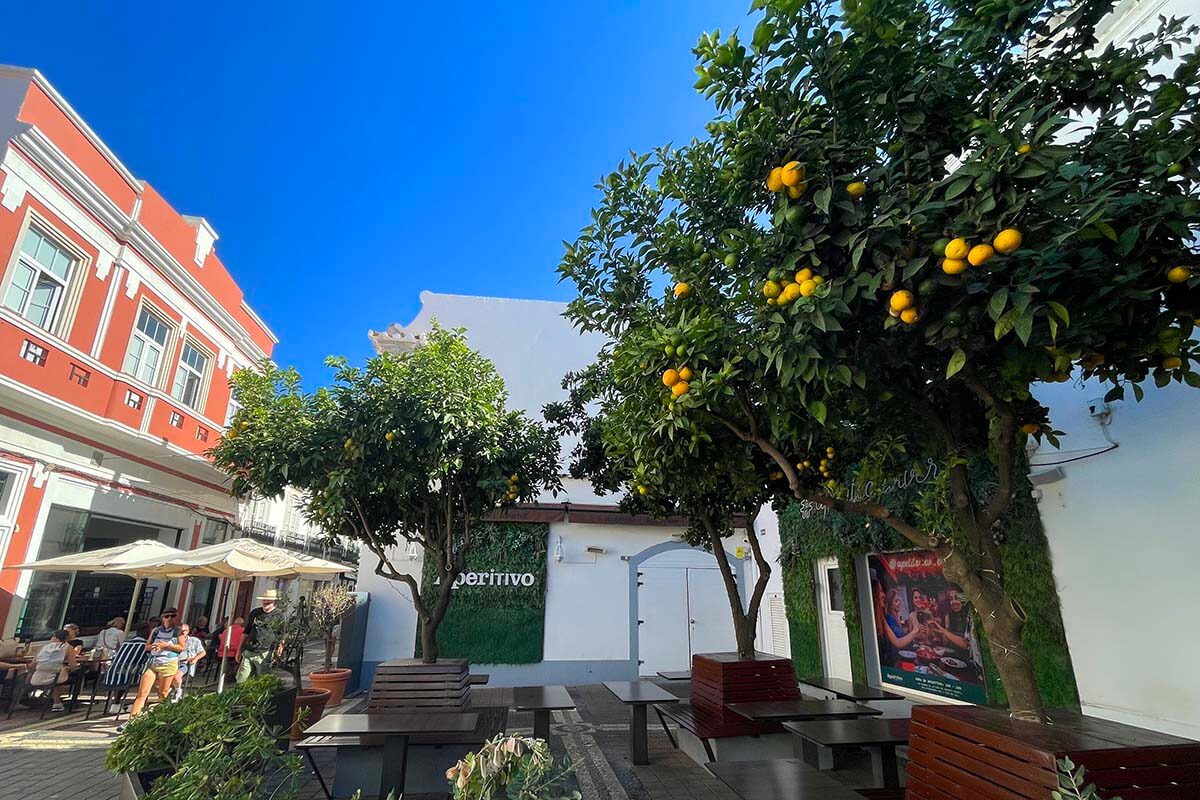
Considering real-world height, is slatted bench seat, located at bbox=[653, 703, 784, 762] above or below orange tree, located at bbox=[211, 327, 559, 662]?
below

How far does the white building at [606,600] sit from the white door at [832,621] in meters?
1.94

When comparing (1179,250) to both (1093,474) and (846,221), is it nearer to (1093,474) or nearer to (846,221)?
(846,221)

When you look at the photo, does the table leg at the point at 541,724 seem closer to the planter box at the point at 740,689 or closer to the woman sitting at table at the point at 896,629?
the planter box at the point at 740,689

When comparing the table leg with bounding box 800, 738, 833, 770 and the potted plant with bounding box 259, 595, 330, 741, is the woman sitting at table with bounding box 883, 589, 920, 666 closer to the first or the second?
the table leg with bounding box 800, 738, 833, 770

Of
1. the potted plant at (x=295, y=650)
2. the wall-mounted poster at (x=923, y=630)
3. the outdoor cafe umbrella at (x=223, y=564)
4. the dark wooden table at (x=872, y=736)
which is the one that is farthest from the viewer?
the outdoor cafe umbrella at (x=223, y=564)

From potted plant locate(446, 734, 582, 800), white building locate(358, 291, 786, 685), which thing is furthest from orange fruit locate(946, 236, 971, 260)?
white building locate(358, 291, 786, 685)

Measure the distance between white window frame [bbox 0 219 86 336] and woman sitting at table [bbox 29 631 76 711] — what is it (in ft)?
15.3

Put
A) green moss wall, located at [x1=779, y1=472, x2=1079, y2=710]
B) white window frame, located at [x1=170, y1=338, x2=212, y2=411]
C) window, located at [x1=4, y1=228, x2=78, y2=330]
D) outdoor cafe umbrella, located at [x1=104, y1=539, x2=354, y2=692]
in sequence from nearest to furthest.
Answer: green moss wall, located at [x1=779, y1=472, x2=1079, y2=710]
outdoor cafe umbrella, located at [x1=104, y1=539, x2=354, y2=692]
window, located at [x1=4, y1=228, x2=78, y2=330]
white window frame, located at [x1=170, y1=338, x2=212, y2=411]

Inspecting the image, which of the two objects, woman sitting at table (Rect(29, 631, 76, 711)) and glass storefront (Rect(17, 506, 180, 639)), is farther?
glass storefront (Rect(17, 506, 180, 639))

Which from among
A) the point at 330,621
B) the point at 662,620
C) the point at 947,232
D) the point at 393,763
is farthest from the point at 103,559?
the point at 947,232

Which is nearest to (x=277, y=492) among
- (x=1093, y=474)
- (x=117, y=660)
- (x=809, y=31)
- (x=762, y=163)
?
(x=117, y=660)

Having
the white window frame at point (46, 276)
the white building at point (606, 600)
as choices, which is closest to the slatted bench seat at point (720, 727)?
the white building at point (606, 600)

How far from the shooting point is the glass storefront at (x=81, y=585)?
30.6 ft

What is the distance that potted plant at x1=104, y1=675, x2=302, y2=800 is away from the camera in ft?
8.96
